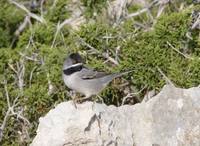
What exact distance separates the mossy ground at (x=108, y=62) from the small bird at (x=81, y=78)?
1.90 feet

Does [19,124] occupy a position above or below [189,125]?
below

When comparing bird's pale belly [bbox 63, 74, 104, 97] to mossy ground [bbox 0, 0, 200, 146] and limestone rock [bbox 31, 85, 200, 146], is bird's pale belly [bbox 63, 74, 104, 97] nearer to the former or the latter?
limestone rock [bbox 31, 85, 200, 146]

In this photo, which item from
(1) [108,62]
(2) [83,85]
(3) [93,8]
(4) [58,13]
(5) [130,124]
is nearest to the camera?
(5) [130,124]

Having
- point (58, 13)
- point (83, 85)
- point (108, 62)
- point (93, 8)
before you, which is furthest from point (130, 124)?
point (58, 13)

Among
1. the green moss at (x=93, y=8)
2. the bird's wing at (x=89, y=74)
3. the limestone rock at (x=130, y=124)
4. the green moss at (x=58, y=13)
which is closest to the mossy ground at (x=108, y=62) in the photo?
the green moss at (x=93, y=8)

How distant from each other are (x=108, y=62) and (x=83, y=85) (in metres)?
1.18

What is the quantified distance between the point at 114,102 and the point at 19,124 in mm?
1006

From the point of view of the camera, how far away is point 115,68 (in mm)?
7285

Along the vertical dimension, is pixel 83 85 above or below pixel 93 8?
above

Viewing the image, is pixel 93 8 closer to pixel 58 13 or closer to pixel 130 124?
pixel 58 13

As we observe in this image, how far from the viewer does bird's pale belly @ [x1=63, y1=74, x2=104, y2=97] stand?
20.9 ft

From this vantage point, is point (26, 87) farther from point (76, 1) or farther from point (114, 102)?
point (76, 1)

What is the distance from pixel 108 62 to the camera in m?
7.52

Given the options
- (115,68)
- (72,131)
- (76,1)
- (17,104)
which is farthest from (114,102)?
(76,1)
